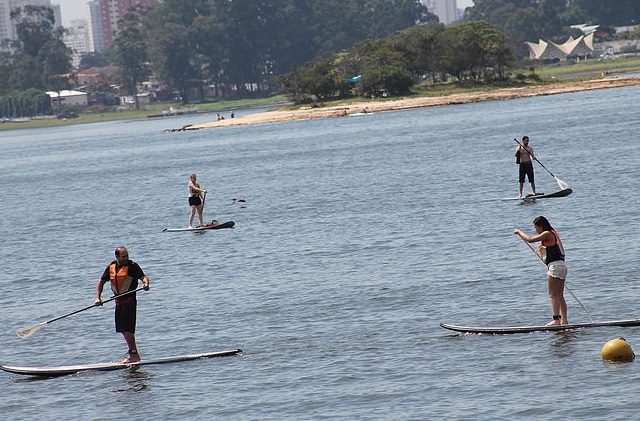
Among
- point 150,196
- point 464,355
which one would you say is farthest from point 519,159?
point 150,196

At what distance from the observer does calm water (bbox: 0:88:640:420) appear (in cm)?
1802

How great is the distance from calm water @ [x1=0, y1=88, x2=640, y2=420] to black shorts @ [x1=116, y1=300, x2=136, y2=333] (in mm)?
809

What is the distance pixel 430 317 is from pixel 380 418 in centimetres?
599

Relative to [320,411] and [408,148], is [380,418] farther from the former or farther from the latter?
[408,148]

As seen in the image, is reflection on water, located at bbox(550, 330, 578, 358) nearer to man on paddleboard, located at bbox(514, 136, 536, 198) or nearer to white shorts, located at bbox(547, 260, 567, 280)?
white shorts, located at bbox(547, 260, 567, 280)

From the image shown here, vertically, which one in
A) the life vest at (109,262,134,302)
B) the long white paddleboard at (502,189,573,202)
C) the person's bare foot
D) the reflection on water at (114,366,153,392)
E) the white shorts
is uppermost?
the life vest at (109,262,134,302)

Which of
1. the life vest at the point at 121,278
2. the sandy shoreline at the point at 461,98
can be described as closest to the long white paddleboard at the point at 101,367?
the life vest at the point at 121,278

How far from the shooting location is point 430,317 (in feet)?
74.2

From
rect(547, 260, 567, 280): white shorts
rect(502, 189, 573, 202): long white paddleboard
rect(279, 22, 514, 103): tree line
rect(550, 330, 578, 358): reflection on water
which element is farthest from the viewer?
rect(279, 22, 514, 103): tree line

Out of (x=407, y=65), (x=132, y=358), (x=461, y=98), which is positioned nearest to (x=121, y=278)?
(x=132, y=358)

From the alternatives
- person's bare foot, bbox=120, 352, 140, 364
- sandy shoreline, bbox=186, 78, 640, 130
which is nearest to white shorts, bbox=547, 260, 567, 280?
person's bare foot, bbox=120, 352, 140, 364

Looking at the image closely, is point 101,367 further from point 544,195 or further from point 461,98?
point 461,98

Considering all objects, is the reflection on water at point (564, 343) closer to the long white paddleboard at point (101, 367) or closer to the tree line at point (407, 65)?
the long white paddleboard at point (101, 367)

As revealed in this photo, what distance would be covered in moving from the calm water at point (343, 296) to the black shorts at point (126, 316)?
81 cm
